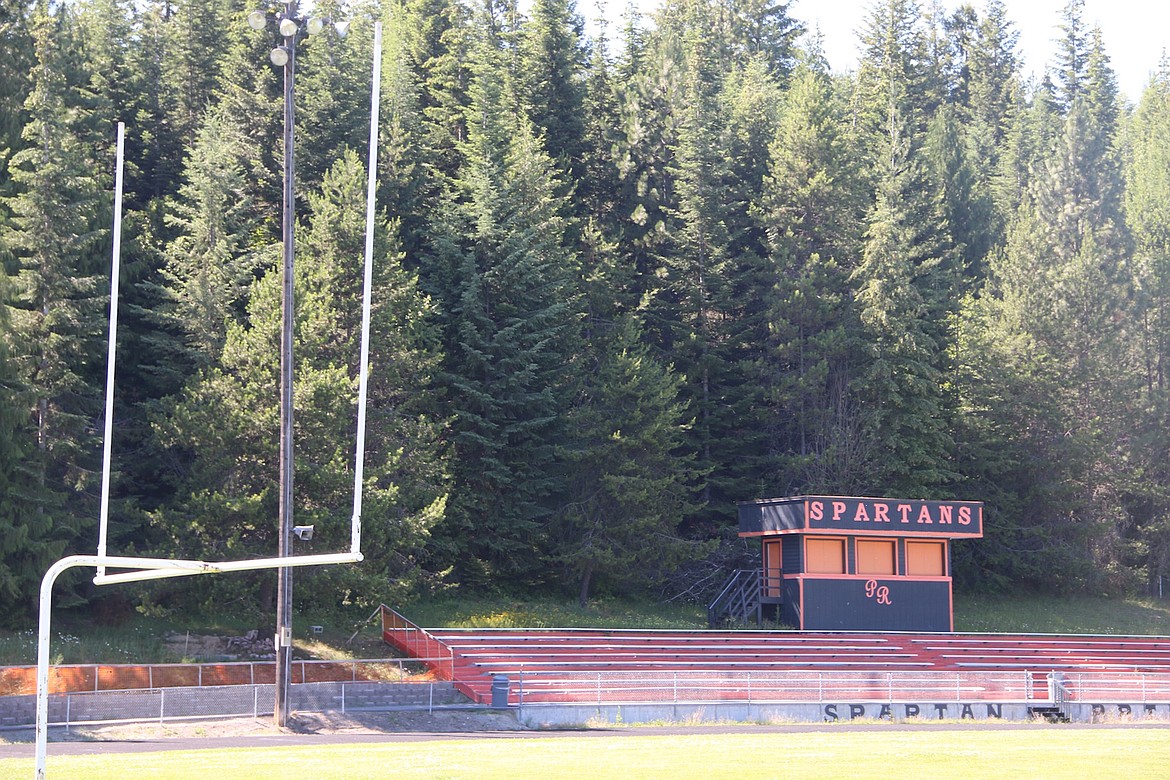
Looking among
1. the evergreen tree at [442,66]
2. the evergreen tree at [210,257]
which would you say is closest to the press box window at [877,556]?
the evergreen tree at [210,257]

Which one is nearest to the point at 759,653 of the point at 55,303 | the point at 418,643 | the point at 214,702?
the point at 418,643

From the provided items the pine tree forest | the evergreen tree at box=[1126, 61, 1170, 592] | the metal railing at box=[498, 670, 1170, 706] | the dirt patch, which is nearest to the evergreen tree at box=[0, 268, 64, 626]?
the pine tree forest

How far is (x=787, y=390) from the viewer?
165 feet

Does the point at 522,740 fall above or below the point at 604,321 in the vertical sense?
below

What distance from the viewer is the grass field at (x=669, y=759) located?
18.9 m

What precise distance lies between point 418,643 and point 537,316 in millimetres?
14493

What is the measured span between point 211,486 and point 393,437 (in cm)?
546

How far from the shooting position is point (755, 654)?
3697 cm

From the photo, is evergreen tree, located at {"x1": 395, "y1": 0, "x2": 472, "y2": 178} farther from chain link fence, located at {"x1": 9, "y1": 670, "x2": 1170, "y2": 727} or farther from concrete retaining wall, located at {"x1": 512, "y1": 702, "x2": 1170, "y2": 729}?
concrete retaining wall, located at {"x1": 512, "y1": 702, "x2": 1170, "y2": 729}

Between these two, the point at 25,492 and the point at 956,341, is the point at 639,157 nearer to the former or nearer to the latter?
the point at 956,341

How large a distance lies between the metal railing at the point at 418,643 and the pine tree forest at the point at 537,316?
3.97ft

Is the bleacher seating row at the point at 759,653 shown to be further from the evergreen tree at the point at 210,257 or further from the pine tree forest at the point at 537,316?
the evergreen tree at the point at 210,257

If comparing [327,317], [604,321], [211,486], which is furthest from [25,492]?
[604,321]

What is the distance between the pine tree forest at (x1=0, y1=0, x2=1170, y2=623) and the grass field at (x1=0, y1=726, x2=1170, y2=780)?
12167 mm
